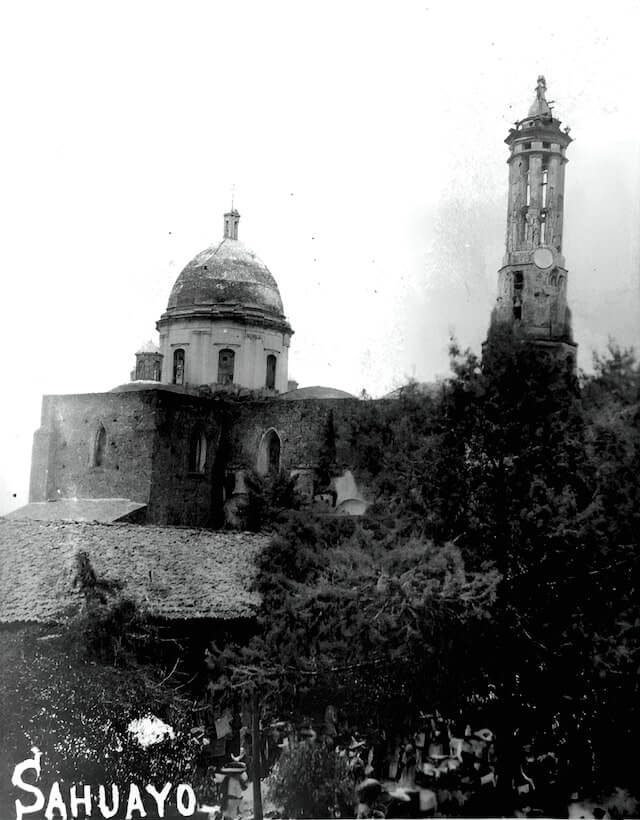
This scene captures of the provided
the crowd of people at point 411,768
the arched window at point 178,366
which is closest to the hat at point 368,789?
the crowd of people at point 411,768

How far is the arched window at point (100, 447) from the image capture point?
27.7 m

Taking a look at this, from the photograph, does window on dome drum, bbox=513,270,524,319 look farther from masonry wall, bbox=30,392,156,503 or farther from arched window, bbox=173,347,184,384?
masonry wall, bbox=30,392,156,503

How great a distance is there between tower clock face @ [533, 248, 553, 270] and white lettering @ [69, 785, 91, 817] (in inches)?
945

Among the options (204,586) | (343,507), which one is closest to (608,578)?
(204,586)

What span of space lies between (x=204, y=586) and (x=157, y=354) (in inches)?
767

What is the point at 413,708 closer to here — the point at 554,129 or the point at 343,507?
the point at 343,507

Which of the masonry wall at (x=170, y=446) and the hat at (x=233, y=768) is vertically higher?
the masonry wall at (x=170, y=446)

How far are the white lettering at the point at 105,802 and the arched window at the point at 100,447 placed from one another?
1774 cm

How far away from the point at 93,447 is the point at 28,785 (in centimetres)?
1800

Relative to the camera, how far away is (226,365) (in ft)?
104

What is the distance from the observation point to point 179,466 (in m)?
27.7

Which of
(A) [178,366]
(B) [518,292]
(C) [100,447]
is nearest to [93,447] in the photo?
(C) [100,447]

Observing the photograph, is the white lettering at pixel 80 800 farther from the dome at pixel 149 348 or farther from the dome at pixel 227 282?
the dome at pixel 149 348

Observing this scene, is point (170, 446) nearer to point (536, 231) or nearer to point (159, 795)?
point (536, 231)
